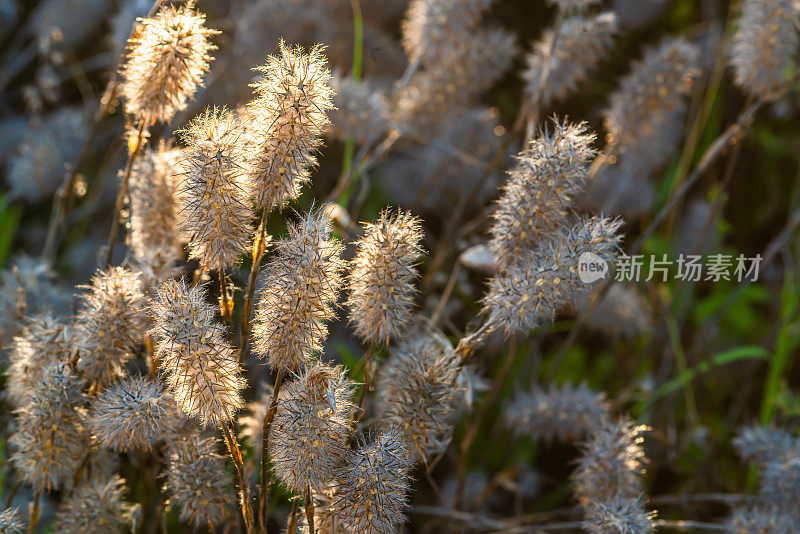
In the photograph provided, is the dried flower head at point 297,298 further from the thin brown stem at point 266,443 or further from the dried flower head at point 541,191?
the dried flower head at point 541,191

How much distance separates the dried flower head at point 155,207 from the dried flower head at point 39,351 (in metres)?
0.12

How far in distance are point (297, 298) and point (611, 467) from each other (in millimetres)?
483

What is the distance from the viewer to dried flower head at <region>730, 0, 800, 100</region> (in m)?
1.02

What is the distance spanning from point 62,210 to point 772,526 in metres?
1.08

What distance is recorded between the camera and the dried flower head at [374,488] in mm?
580

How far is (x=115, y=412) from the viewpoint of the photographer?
609mm

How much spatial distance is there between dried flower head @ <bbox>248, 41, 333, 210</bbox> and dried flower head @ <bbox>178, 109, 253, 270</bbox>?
2 cm

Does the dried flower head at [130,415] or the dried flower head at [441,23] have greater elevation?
the dried flower head at [441,23]

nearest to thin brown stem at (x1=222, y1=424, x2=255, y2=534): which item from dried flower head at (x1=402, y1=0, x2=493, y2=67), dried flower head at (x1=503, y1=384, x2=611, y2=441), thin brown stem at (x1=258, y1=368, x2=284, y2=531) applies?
thin brown stem at (x1=258, y1=368, x2=284, y2=531)

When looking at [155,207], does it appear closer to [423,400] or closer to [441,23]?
[423,400]

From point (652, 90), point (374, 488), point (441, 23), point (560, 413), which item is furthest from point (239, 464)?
point (652, 90)

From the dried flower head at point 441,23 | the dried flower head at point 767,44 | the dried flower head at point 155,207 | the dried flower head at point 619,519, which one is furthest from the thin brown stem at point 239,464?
the dried flower head at point 767,44

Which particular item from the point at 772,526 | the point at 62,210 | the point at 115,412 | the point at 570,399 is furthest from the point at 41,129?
the point at 772,526

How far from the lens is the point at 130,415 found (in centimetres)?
60
